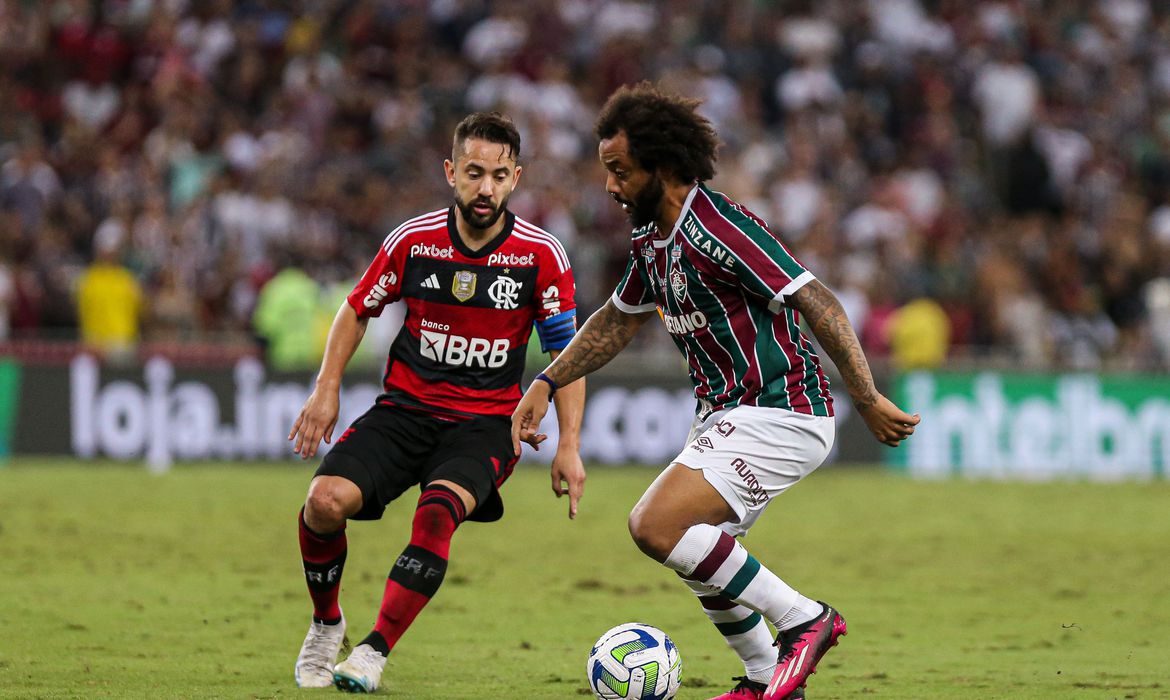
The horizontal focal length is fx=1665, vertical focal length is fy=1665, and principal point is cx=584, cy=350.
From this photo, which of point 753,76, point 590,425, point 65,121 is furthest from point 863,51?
point 65,121

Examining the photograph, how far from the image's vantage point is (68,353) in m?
18.1

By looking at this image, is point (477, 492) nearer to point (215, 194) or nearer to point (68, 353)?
point (68, 353)

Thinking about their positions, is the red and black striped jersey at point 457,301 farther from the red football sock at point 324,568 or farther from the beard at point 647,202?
the beard at point 647,202

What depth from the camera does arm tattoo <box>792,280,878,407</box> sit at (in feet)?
21.0

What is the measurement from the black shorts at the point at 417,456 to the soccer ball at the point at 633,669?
1.00m

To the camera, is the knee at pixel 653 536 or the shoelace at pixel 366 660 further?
the shoelace at pixel 366 660

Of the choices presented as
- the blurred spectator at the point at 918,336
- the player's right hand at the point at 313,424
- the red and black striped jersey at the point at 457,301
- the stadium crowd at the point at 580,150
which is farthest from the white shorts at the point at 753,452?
the blurred spectator at the point at 918,336

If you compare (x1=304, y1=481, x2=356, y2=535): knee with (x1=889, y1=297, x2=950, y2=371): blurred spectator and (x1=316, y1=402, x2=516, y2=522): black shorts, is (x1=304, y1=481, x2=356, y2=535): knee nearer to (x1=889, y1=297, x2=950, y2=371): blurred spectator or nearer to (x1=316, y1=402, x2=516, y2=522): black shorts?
(x1=316, y1=402, x2=516, y2=522): black shorts

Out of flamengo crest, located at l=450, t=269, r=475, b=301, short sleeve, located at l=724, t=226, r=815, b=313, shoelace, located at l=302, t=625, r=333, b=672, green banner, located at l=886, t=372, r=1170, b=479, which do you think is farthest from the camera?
green banner, located at l=886, t=372, r=1170, b=479

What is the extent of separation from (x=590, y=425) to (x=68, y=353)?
5.74 metres

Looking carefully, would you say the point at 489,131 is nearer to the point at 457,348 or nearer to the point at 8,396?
the point at 457,348

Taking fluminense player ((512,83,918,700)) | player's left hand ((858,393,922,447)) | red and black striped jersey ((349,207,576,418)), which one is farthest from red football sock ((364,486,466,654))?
player's left hand ((858,393,922,447))

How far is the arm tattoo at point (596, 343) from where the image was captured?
720 centimetres

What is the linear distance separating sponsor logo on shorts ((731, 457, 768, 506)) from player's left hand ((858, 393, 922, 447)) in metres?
0.51
